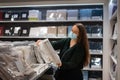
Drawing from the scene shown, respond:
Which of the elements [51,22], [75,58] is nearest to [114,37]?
[75,58]

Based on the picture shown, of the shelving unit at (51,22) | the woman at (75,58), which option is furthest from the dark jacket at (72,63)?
the shelving unit at (51,22)

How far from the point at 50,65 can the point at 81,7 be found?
291 centimetres

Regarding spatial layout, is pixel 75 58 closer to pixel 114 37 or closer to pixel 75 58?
pixel 75 58

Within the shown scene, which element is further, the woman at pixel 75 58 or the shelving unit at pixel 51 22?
the shelving unit at pixel 51 22

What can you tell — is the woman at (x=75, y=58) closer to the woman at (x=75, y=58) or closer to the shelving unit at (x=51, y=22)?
the woman at (x=75, y=58)

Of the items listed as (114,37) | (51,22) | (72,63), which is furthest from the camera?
(51,22)

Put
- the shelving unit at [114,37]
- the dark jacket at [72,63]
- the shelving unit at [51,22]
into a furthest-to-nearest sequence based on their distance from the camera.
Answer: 1. the shelving unit at [51,22]
2. the shelving unit at [114,37]
3. the dark jacket at [72,63]

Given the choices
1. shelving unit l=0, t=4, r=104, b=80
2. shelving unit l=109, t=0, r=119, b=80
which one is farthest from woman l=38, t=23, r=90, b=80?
shelving unit l=0, t=4, r=104, b=80

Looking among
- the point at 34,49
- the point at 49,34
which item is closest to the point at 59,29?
the point at 49,34

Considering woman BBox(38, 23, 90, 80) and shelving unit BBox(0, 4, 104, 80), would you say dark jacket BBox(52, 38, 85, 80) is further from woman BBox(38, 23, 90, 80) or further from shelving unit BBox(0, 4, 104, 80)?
shelving unit BBox(0, 4, 104, 80)

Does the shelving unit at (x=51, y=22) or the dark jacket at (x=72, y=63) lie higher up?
the shelving unit at (x=51, y=22)

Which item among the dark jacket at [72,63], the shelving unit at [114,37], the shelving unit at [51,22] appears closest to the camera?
the dark jacket at [72,63]

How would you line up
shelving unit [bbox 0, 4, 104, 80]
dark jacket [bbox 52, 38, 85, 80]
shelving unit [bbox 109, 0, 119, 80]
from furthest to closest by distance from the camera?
1. shelving unit [bbox 0, 4, 104, 80]
2. shelving unit [bbox 109, 0, 119, 80]
3. dark jacket [bbox 52, 38, 85, 80]

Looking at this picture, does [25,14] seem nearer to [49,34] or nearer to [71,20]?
[49,34]
